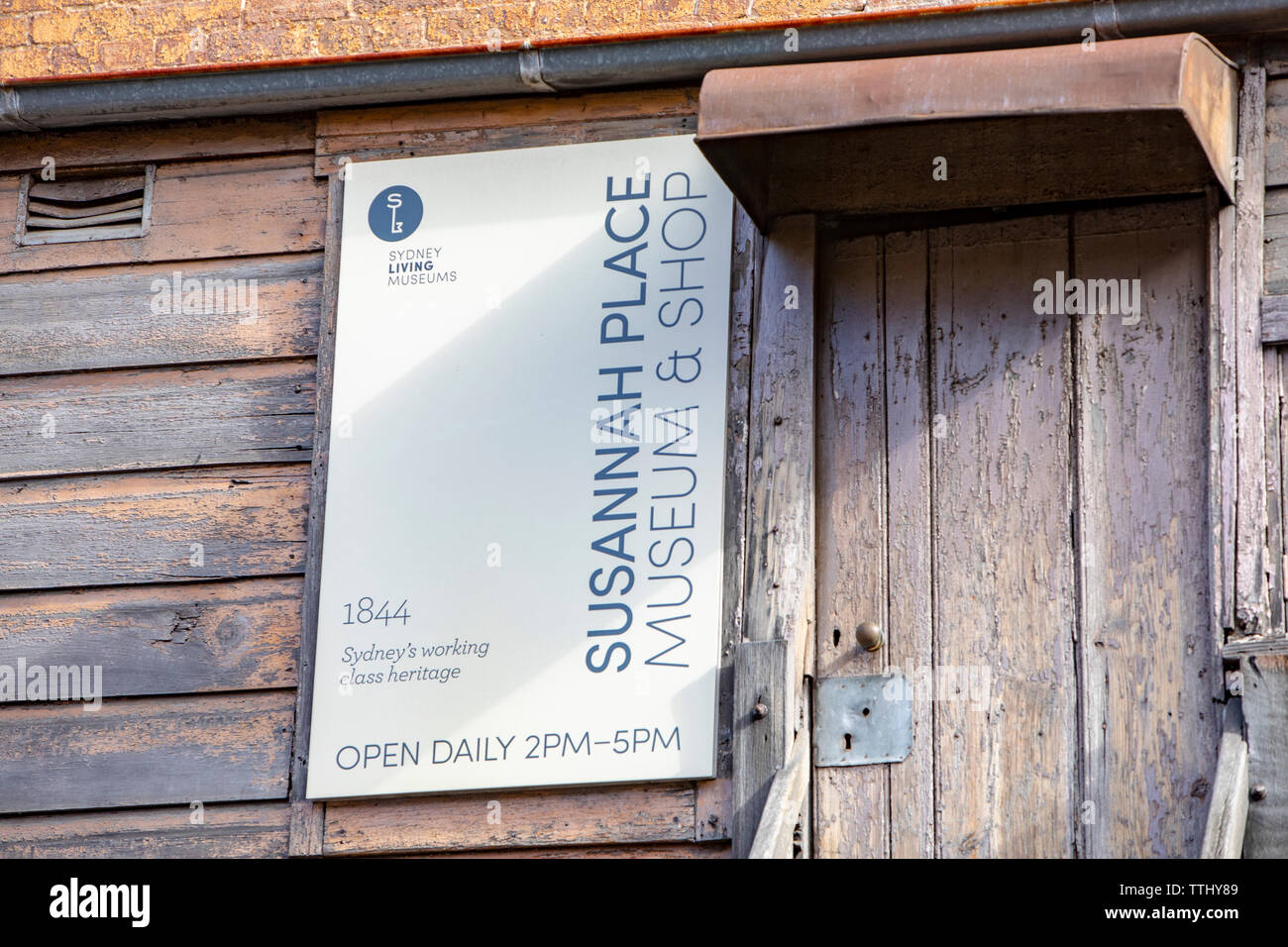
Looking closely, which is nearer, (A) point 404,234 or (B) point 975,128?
(B) point 975,128

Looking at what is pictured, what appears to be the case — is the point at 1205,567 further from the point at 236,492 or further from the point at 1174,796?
the point at 236,492

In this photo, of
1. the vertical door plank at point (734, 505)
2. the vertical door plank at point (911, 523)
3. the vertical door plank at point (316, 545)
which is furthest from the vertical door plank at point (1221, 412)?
the vertical door plank at point (316, 545)

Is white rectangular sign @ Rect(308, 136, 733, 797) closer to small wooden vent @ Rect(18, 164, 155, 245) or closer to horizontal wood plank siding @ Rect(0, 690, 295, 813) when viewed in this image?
horizontal wood plank siding @ Rect(0, 690, 295, 813)

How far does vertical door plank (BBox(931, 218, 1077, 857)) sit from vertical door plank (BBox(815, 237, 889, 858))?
6.2 inches

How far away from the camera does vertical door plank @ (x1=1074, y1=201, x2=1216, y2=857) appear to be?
4.64 metres

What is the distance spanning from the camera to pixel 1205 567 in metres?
4.71

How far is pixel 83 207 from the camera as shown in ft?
18.6

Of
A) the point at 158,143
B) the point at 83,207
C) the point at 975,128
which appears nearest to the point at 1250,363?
the point at 975,128

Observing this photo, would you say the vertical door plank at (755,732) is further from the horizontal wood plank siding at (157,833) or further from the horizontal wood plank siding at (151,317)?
the horizontal wood plank siding at (151,317)

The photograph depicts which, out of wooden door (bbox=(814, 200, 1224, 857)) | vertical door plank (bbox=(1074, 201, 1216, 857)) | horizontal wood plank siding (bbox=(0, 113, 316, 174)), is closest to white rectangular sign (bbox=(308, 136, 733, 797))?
horizontal wood plank siding (bbox=(0, 113, 316, 174))

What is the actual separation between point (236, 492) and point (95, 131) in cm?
122

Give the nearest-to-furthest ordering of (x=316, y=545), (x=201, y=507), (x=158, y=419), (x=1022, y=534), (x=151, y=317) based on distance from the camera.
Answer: (x=1022, y=534) < (x=316, y=545) < (x=201, y=507) < (x=158, y=419) < (x=151, y=317)

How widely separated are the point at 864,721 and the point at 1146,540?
2.69 ft

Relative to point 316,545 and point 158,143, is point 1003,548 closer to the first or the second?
point 316,545
